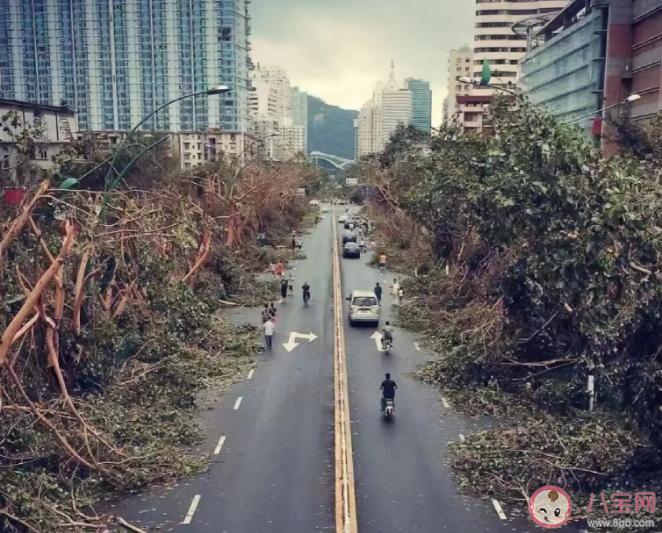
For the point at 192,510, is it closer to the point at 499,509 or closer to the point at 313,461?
the point at 313,461

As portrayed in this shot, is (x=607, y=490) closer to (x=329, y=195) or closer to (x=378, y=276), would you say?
(x=378, y=276)

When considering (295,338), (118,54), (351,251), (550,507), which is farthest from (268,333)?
(118,54)

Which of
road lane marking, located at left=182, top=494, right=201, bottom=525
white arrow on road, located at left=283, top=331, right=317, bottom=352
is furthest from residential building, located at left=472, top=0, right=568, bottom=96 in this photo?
road lane marking, located at left=182, top=494, right=201, bottom=525

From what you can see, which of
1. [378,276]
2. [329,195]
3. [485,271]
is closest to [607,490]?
[485,271]

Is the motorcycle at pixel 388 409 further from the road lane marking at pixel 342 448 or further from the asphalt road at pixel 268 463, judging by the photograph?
the asphalt road at pixel 268 463

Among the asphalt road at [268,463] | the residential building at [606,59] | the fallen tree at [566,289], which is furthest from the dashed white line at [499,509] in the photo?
the residential building at [606,59]
